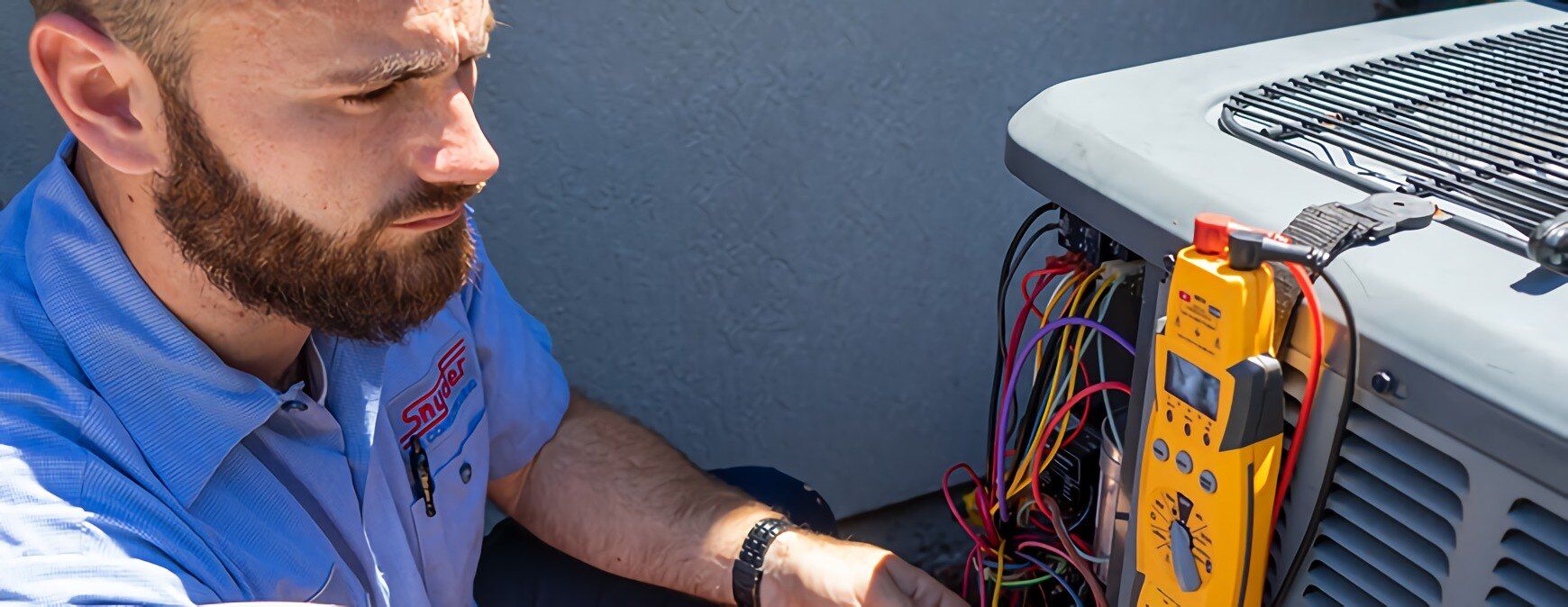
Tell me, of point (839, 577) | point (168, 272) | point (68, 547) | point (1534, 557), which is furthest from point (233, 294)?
point (1534, 557)

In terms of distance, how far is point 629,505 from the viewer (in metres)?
1.50

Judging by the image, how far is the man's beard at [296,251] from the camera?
3.46 ft

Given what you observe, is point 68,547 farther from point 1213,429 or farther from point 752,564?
point 1213,429

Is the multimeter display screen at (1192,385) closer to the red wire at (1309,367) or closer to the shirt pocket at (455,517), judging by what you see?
the red wire at (1309,367)

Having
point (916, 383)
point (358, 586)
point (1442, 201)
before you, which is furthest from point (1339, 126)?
point (916, 383)

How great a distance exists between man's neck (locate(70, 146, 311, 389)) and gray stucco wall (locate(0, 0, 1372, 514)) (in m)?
0.53

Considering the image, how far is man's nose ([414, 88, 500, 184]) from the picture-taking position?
41.3 inches

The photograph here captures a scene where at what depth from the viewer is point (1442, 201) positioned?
83cm

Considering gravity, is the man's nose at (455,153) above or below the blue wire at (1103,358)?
above

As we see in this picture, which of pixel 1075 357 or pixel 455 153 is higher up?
pixel 455 153

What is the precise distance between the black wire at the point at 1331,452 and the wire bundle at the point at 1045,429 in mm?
203

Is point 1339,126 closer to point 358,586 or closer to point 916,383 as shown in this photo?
point 358,586

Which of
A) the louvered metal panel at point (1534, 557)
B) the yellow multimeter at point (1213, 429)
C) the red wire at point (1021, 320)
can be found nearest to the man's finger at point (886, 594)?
the red wire at point (1021, 320)

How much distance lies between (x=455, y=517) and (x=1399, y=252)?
1.01 meters
